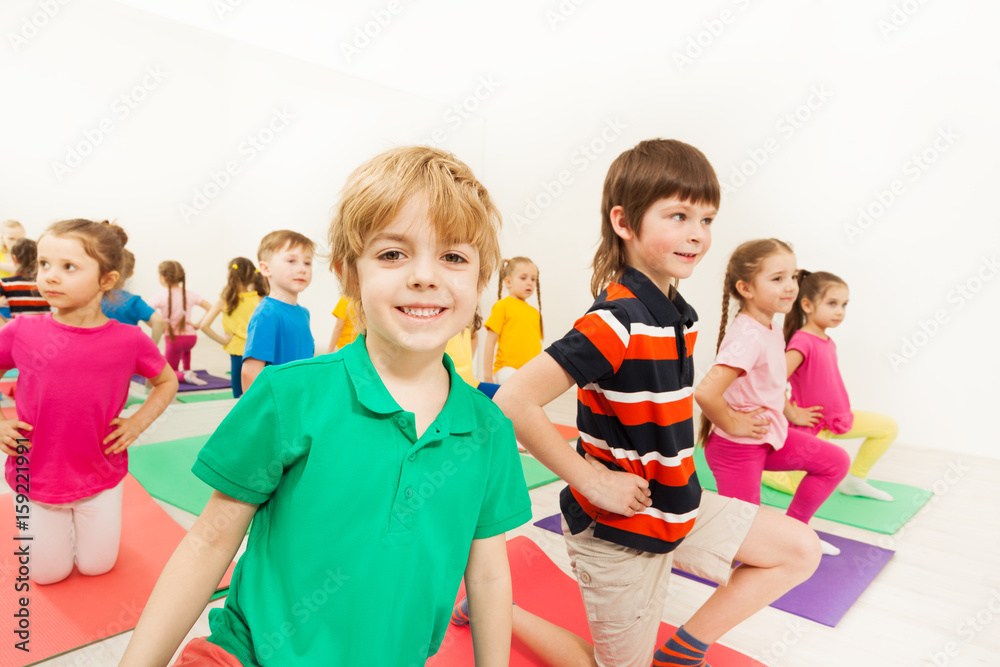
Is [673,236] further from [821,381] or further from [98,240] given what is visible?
[821,381]

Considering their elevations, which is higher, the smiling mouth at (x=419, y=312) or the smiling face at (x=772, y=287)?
the smiling face at (x=772, y=287)

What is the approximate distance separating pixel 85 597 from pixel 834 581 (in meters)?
2.53

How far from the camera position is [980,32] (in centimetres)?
395

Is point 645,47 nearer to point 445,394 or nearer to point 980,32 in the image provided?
point 980,32

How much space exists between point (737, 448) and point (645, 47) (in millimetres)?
4141

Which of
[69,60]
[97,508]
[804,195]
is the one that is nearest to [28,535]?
[97,508]

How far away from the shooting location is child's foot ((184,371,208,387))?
5560mm

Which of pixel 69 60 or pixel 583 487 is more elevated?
pixel 69 60

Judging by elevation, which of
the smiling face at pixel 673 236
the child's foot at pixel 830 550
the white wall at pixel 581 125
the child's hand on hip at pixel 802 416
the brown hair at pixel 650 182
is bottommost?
the child's foot at pixel 830 550

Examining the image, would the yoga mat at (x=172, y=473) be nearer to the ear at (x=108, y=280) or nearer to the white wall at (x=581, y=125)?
the ear at (x=108, y=280)

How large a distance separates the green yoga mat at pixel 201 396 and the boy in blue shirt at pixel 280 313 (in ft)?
8.25

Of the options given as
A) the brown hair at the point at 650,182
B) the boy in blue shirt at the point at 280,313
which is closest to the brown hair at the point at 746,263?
the brown hair at the point at 650,182

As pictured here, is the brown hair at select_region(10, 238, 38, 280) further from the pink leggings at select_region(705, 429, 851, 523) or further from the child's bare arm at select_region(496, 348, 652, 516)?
the pink leggings at select_region(705, 429, 851, 523)

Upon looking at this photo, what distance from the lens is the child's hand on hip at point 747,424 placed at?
210 cm
